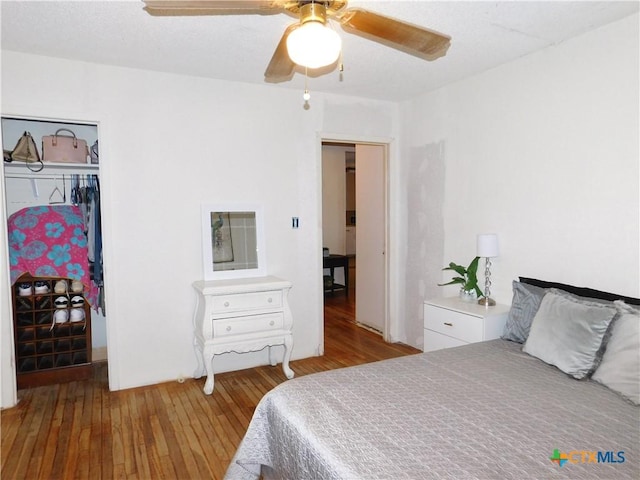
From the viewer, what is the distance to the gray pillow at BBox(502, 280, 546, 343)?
261 cm

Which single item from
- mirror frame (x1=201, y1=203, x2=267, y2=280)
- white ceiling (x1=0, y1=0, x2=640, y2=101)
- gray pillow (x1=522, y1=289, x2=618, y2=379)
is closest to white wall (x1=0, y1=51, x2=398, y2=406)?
mirror frame (x1=201, y1=203, x2=267, y2=280)

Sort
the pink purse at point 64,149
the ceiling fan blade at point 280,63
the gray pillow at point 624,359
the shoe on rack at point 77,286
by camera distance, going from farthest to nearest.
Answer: the shoe on rack at point 77,286
the pink purse at point 64,149
the ceiling fan blade at point 280,63
the gray pillow at point 624,359

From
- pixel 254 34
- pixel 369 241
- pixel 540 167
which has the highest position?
pixel 254 34

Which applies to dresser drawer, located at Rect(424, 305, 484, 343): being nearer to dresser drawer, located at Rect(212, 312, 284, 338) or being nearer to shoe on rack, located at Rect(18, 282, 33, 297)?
dresser drawer, located at Rect(212, 312, 284, 338)

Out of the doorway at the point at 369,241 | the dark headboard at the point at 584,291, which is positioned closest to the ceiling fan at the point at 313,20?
the dark headboard at the point at 584,291

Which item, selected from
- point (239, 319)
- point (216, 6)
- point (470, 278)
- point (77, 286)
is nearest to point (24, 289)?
point (77, 286)

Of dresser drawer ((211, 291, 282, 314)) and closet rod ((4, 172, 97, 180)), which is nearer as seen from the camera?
dresser drawer ((211, 291, 282, 314))

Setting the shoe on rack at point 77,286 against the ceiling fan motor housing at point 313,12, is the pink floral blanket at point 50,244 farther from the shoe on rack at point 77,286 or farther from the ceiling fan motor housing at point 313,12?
the ceiling fan motor housing at point 313,12

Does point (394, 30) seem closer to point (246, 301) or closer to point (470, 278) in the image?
point (470, 278)

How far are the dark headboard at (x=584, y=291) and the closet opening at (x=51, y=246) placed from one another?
3.39m

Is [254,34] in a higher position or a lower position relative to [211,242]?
higher

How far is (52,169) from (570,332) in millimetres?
3930

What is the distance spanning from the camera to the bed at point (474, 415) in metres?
1.40

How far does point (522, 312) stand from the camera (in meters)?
2.66
